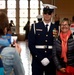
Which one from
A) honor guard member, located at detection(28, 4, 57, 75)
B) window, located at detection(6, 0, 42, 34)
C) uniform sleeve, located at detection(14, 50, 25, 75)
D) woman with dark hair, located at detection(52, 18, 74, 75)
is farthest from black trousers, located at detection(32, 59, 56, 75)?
window, located at detection(6, 0, 42, 34)

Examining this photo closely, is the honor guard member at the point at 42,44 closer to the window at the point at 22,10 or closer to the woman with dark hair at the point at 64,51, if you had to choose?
the woman with dark hair at the point at 64,51

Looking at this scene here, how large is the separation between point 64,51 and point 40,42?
395mm

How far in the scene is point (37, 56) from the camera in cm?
474

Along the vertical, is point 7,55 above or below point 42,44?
above

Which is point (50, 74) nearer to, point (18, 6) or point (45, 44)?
point (45, 44)

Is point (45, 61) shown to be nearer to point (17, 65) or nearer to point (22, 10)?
point (17, 65)

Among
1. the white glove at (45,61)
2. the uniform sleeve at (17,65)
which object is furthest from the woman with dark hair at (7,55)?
the white glove at (45,61)

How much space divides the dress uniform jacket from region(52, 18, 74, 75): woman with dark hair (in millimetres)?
133

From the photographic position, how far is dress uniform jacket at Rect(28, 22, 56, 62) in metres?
4.73

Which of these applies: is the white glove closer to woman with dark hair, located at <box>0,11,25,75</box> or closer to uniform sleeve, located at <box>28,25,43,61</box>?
uniform sleeve, located at <box>28,25,43,61</box>

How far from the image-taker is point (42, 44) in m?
4.78

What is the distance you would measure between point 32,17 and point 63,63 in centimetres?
2229

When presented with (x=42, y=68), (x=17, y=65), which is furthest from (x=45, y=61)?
(x=17, y=65)

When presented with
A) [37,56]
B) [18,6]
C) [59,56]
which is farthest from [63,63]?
[18,6]
